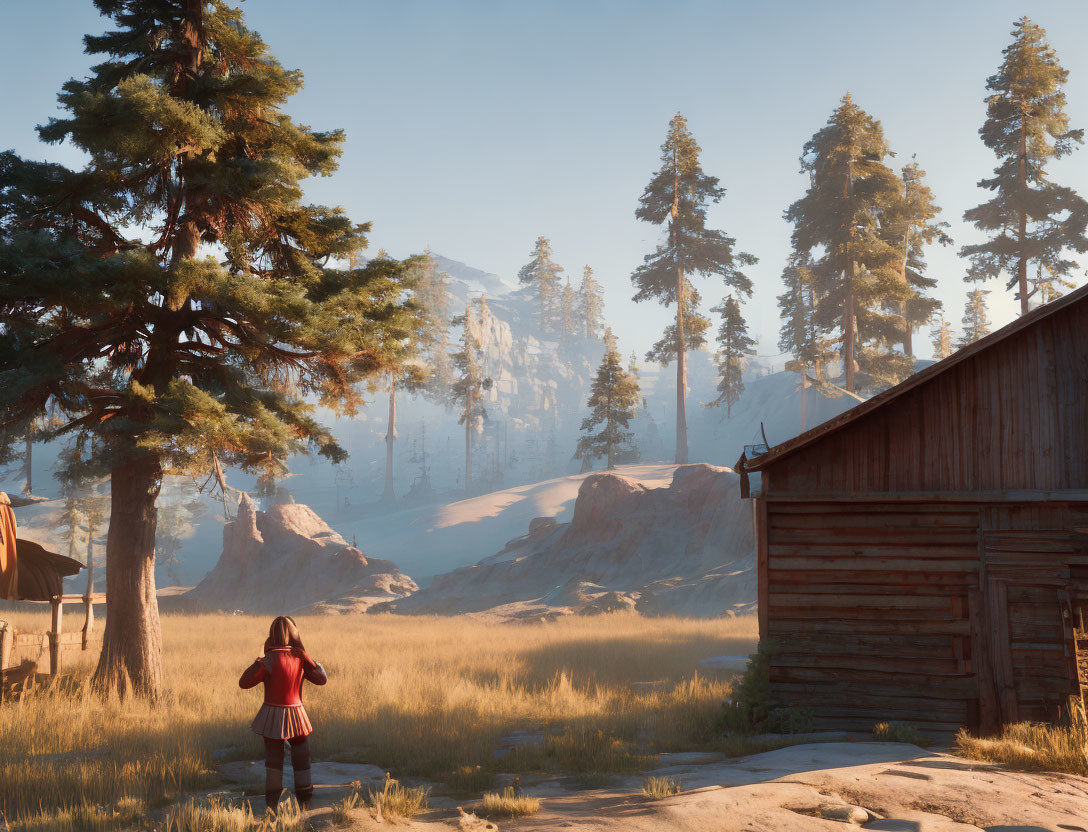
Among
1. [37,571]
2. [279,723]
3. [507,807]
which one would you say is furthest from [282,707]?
[37,571]

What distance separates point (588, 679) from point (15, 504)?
38.9ft

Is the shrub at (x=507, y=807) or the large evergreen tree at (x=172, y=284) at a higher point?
the large evergreen tree at (x=172, y=284)

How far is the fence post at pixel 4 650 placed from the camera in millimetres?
13102

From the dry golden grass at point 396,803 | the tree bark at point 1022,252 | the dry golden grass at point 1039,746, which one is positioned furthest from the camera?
the tree bark at point 1022,252

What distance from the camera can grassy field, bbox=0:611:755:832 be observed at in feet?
28.0

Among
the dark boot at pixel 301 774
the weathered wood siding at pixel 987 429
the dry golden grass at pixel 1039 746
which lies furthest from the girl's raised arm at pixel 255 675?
the dry golden grass at pixel 1039 746

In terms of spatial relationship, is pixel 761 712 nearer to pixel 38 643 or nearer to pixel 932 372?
pixel 932 372

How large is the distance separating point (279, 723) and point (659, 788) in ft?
12.9

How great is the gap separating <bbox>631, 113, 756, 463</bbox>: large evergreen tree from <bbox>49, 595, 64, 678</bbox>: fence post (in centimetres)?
4262

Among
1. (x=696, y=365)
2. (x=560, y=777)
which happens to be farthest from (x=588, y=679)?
(x=696, y=365)

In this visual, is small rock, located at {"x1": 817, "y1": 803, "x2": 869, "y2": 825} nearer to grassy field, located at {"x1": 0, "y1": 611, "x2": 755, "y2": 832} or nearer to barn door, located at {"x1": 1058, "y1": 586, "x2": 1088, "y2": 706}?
grassy field, located at {"x1": 0, "y1": 611, "x2": 755, "y2": 832}

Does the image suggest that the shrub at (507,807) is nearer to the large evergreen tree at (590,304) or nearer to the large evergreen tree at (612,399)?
the large evergreen tree at (612,399)

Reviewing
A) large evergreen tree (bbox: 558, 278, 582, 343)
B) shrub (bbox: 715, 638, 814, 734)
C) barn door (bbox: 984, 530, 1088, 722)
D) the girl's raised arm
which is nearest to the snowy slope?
shrub (bbox: 715, 638, 814, 734)

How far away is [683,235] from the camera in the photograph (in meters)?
53.9
